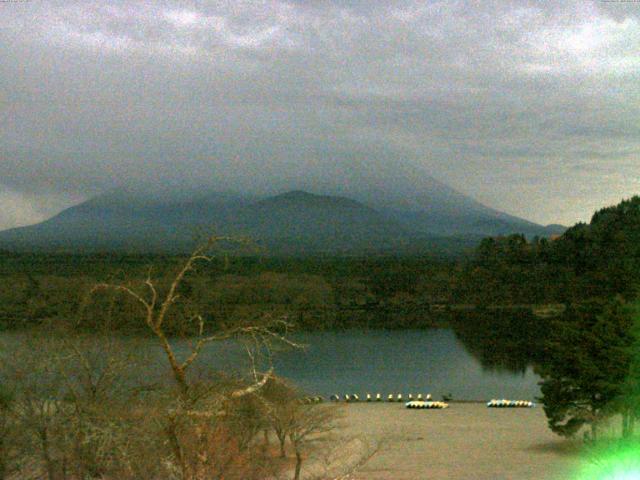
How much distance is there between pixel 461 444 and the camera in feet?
43.9

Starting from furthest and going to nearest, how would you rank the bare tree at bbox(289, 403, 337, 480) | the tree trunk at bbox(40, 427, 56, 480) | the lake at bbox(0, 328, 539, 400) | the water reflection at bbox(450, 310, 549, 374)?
the water reflection at bbox(450, 310, 549, 374) → the lake at bbox(0, 328, 539, 400) → the bare tree at bbox(289, 403, 337, 480) → the tree trunk at bbox(40, 427, 56, 480)

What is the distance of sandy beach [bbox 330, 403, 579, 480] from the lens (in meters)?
10.7

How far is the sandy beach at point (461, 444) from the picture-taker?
10.7 meters

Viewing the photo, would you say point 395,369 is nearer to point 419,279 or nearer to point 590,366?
point 590,366

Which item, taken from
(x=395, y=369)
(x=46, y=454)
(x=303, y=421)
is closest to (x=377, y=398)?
Result: (x=395, y=369)

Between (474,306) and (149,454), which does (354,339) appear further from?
(149,454)

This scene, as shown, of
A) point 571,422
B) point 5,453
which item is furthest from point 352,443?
point 5,453

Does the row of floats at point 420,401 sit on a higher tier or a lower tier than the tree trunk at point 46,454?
lower

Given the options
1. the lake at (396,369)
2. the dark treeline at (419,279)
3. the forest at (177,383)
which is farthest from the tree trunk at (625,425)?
the dark treeline at (419,279)

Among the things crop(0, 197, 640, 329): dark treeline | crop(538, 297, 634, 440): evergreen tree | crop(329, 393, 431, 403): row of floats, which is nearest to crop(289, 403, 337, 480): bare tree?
crop(538, 297, 634, 440): evergreen tree

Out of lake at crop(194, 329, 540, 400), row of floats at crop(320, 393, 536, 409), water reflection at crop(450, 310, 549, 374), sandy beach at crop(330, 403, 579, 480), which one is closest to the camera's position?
sandy beach at crop(330, 403, 579, 480)

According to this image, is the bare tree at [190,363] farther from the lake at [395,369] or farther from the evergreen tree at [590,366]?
the lake at [395,369]

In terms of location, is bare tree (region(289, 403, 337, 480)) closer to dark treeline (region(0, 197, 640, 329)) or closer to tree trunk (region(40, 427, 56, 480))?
tree trunk (region(40, 427, 56, 480))

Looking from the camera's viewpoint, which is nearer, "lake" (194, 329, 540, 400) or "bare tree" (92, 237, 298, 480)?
"bare tree" (92, 237, 298, 480)
